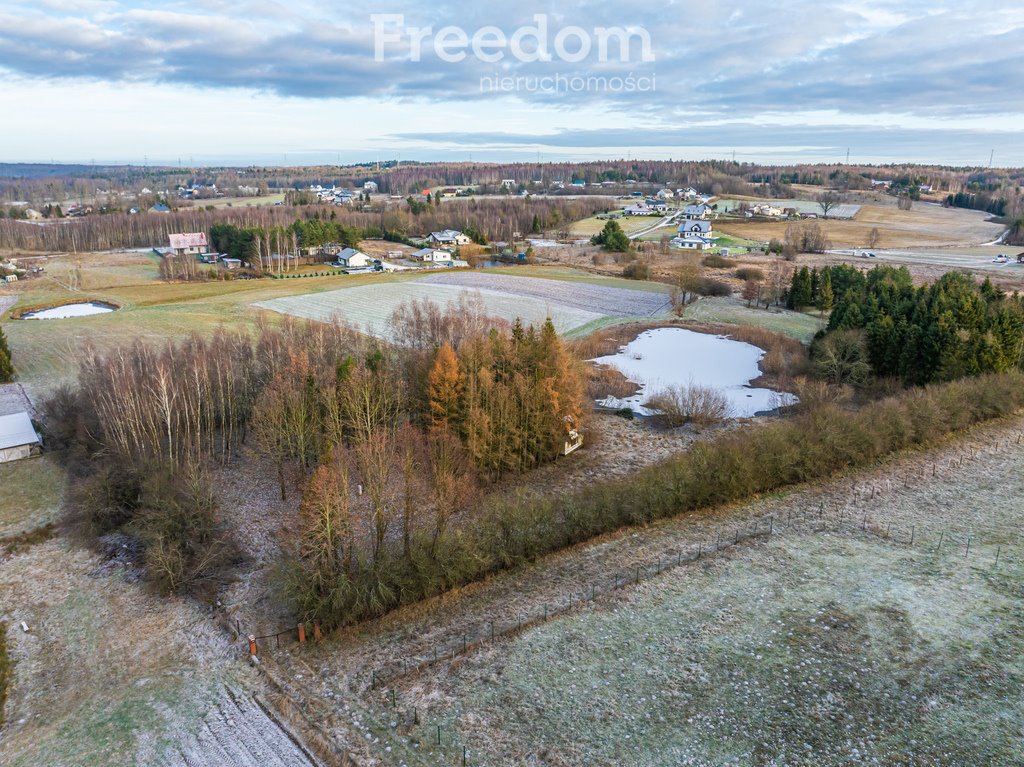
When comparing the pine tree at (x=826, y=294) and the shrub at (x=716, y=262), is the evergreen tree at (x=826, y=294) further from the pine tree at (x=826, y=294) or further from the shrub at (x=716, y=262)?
the shrub at (x=716, y=262)

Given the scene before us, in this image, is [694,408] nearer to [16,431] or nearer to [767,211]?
[16,431]

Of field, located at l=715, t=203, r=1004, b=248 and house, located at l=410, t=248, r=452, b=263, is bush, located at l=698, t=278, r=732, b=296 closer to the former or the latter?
house, located at l=410, t=248, r=452, b=263

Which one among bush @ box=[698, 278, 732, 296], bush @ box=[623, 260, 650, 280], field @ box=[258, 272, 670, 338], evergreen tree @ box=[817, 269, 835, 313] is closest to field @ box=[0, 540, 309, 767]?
field @ box=[258, 272, 670, 338]

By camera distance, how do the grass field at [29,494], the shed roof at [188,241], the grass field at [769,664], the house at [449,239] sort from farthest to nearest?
the house at [449,239] → the shed roof at [188,241] → the grass field at [29,494] → the grass field at [769,664]

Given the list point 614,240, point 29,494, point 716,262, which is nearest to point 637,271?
point 716,262

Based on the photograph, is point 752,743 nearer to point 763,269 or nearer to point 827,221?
point 763,269

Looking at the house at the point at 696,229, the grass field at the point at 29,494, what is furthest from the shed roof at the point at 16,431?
the house at the point at 696,229
